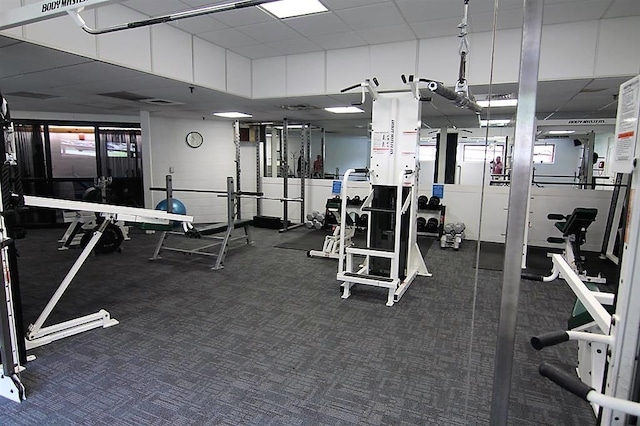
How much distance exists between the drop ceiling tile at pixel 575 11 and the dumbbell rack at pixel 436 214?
3.42 meters

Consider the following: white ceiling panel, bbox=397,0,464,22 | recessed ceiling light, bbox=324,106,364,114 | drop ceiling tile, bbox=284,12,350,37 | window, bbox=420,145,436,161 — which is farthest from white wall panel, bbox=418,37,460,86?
window, bbox=420,145,436,161

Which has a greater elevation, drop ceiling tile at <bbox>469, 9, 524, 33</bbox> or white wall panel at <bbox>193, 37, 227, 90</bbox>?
drop ceiling tile at <bbox>469, 9, 524, 33</bbox>

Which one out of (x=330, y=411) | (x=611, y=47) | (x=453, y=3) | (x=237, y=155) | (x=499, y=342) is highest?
(x=453, y=3)

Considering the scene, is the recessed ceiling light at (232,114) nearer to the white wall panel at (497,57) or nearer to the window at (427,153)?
the white wall panel at (497,57)

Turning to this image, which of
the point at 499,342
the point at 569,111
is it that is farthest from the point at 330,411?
the point at 569,111

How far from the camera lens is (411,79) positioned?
3.44 m

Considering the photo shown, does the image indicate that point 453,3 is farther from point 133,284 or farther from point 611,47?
point 133,284

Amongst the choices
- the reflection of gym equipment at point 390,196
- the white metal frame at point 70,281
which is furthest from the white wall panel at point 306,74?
the white metal frame at point 70,281

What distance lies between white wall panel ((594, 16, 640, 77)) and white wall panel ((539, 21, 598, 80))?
0.07 m

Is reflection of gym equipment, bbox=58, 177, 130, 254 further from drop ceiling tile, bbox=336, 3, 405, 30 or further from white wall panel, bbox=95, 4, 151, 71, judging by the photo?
drop ceiling tile, bbox=336, 3, 405, 30

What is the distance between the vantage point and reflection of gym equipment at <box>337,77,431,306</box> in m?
3.87

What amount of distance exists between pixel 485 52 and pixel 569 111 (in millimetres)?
3683

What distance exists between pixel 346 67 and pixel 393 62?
66 centimetres

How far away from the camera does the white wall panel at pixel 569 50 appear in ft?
12.7
